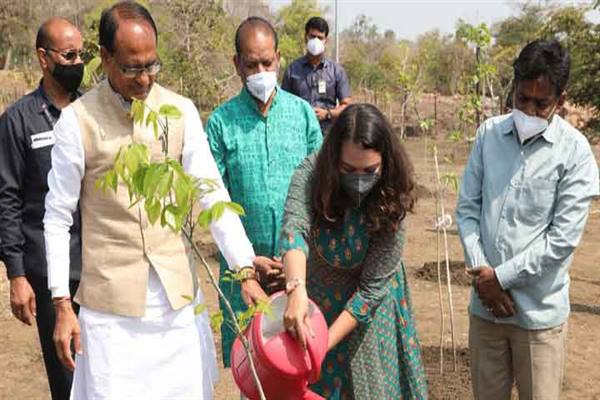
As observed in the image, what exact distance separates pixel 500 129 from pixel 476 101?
273 cm

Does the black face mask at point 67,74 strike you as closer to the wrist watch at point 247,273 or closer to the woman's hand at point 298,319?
the wrist watch at point 247,273

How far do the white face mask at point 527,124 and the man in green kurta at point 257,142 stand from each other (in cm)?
103

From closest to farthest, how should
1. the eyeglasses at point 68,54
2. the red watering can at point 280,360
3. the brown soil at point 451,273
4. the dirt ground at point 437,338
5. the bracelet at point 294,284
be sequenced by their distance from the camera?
the red watering can at point 280,360, the bracelet at point 294,284, the eyeglasses at point 68,54, the dirt ground at point 437,338, the brown soil at point 451,273

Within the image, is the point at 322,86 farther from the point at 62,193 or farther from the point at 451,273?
the point at 62,193

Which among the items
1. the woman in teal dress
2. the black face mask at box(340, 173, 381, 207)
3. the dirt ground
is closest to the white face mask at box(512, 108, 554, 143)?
the woman in teal dress

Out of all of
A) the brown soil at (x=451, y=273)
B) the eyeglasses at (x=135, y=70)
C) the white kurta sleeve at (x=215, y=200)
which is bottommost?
the brown soil at (x=451, y=273)

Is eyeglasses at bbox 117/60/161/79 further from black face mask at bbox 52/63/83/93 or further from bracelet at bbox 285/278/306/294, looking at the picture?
black face mask at bbox 52/63/83/93

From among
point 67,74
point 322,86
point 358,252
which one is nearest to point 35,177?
point 67,74

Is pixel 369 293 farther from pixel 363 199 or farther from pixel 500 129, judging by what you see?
pixel 500 129

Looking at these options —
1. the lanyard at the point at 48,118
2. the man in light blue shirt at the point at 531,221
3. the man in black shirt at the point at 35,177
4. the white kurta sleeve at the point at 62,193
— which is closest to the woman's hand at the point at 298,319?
the white kurta sleeve at the point at 62,193

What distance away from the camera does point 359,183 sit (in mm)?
2465

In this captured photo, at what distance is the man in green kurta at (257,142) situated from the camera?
3.44 meters

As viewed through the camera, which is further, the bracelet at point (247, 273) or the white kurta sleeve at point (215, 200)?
the white kurta sleeve at point (215, 200)

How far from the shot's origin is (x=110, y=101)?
242 cm
